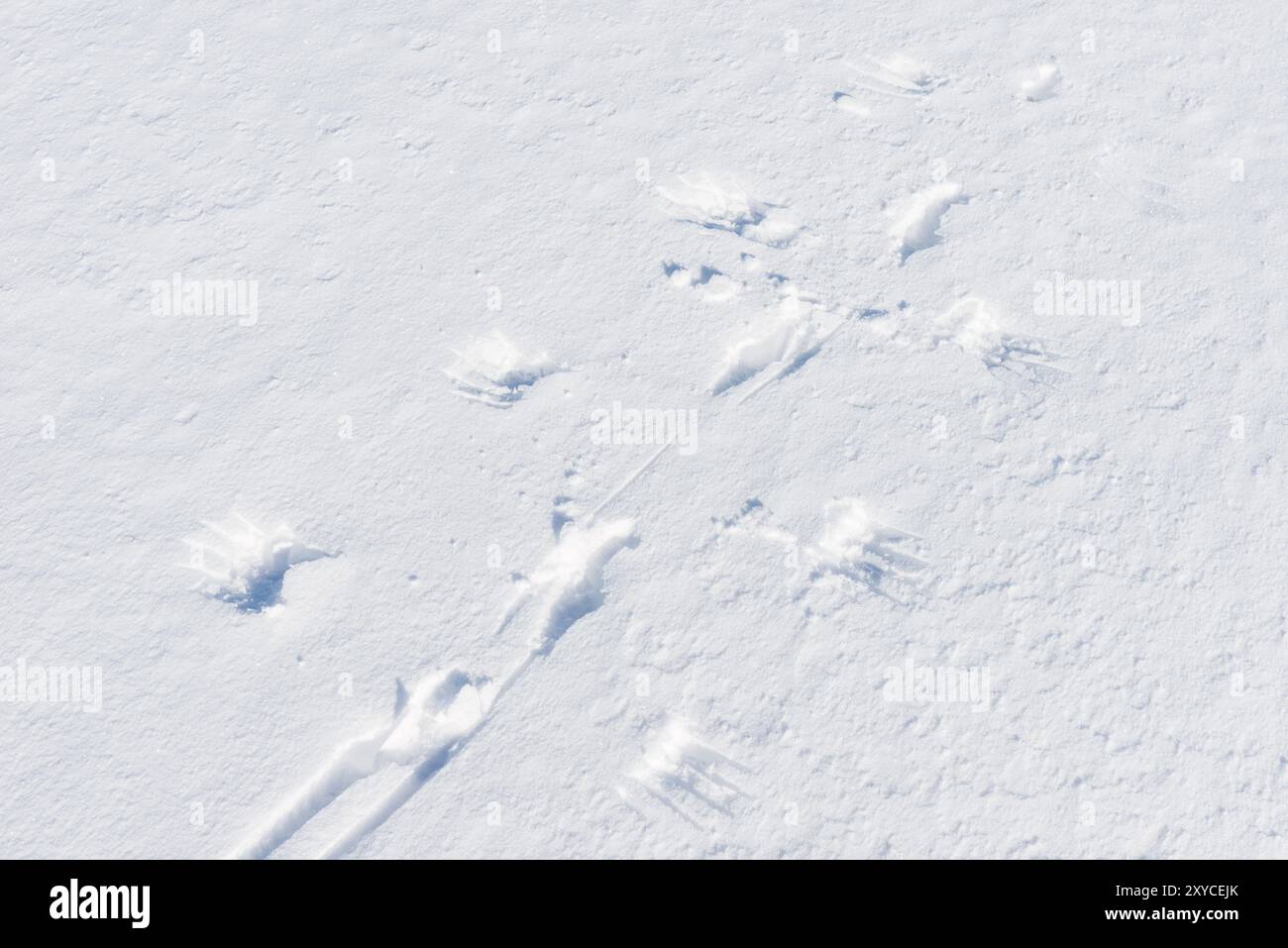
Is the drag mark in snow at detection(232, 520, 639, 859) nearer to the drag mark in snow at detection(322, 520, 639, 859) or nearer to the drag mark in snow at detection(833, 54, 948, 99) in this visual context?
the drag mark in snow at detection(322, 520, 639, 859)

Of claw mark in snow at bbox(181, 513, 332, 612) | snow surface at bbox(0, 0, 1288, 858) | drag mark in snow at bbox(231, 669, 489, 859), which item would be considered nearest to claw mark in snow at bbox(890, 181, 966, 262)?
snow surface at bbox(0, 0, 1288, 858)

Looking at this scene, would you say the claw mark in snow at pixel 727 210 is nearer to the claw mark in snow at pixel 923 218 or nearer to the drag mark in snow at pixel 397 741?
the claw mark in snow at pixel 923 218

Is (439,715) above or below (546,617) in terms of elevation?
below

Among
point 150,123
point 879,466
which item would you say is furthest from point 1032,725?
point 150,123

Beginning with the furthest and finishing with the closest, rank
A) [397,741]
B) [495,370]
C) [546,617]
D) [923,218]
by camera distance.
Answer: [923,218], [495,370], [546,617], [397,741]

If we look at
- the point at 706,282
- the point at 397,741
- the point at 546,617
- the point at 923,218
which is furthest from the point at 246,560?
the point at 923,218

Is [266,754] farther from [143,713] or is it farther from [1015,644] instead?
[1015,644]

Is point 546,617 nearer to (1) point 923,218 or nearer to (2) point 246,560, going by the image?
(2) point 246,560

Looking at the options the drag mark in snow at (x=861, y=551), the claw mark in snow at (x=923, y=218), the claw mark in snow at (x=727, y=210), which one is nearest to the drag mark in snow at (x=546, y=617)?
the drag mark in snow at (x=861, y=551)
